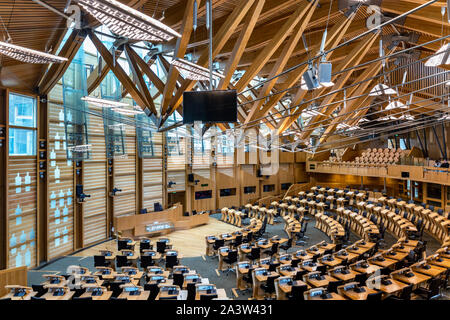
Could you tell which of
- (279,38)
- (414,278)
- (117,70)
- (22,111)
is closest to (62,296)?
(117,70)

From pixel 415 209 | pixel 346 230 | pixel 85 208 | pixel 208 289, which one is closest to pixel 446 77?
pixel 415 209

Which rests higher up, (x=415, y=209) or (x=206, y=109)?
(x=206, y=109)

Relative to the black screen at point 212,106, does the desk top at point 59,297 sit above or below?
below

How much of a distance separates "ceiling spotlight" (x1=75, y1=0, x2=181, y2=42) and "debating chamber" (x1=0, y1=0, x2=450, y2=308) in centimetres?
3

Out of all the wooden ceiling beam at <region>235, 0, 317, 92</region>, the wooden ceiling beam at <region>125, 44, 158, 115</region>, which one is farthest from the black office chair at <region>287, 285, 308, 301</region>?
the wooden ceiling beam at <region>125, 44, 158, 115</region>

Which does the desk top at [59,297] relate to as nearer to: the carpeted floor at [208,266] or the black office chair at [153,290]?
the black office chair at [153,290]

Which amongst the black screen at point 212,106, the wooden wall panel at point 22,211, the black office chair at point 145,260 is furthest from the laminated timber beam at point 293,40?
the wooden wall panel at point 22,211

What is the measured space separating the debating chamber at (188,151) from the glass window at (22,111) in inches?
2.4

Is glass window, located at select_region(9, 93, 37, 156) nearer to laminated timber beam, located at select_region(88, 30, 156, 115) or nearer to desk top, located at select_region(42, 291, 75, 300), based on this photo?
laminated timber beam, located at select_region(88, 30, 156, 115)

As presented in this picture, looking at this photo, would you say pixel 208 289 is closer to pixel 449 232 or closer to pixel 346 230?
pixel 346 230

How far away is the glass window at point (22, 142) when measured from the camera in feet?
37.3

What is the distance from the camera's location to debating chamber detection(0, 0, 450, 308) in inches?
288

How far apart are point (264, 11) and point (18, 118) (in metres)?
9.59

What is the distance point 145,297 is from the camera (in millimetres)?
7965
